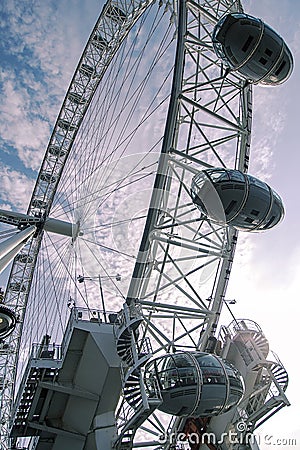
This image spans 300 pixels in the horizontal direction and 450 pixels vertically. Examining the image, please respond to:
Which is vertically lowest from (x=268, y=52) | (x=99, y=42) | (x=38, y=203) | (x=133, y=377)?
(x=133, y=377)

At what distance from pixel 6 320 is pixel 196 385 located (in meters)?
4.94

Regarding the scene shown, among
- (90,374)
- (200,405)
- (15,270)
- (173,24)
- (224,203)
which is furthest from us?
(15,270)

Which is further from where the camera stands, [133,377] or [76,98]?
[76,98]

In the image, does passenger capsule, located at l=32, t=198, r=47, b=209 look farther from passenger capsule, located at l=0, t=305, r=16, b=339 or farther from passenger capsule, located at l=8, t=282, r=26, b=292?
passenger capsule, located at l=0, t=305, r=16, b=339

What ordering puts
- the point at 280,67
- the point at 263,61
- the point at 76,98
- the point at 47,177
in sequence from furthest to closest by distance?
the point at 47,177 → the point at 76,98 → the point at 280,67 → the point at 263,61

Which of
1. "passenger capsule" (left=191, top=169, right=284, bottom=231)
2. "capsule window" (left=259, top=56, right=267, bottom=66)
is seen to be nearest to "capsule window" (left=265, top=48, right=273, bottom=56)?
"capsule window" (left=259, top=56, right=267, bottom=66)

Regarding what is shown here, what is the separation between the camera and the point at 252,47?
11.3m

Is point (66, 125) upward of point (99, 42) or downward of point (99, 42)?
downward

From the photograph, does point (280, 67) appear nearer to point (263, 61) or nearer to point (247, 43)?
point (263, 61)

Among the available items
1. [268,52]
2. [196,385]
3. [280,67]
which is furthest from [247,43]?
[196,385]

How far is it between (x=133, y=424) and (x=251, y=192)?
7535 millimetres

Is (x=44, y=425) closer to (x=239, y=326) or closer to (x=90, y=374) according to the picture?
(x=90, y=374)

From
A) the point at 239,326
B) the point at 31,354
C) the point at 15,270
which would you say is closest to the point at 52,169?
the point at 15,270

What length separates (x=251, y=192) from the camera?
35.2 ft
